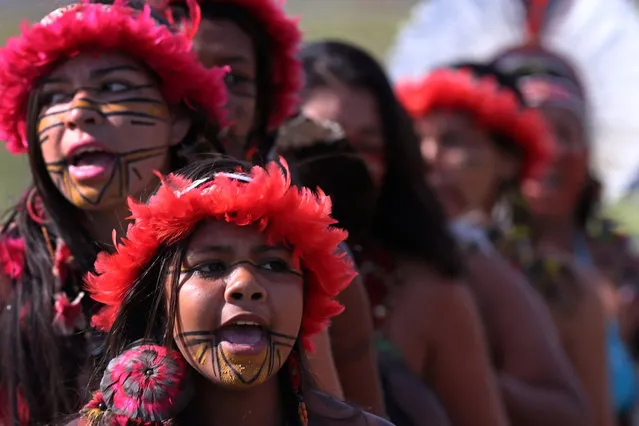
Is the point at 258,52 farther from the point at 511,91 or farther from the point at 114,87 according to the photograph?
the point at 511,91

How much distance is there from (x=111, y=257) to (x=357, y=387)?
3.11 ft

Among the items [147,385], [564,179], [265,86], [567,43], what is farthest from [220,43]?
[567,43]

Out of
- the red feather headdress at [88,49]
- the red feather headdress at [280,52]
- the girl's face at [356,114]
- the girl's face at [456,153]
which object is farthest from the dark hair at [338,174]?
the girl's face at [456,153]

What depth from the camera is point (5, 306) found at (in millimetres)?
3150

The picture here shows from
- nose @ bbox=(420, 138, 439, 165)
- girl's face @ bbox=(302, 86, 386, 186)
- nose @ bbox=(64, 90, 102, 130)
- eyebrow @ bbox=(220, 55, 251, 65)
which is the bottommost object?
nose @ bbox=(64, 90, 102, 130)

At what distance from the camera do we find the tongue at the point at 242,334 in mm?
2545

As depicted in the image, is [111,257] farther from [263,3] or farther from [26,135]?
[263,3]

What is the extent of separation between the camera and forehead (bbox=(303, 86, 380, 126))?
425 cm

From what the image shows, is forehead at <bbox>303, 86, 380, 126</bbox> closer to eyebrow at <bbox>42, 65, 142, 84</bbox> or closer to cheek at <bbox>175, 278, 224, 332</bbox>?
eyebrow at <bbox>42, 65, 142, 84</bbox>

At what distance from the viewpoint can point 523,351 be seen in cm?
478

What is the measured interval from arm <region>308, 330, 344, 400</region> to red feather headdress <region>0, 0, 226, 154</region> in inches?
24.6

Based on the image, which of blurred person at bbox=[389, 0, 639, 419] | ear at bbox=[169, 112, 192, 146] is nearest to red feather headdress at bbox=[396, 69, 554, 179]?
blurred person at bbox=[389, 0, 639, 419]

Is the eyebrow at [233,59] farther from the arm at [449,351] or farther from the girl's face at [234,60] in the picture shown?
the arm at [449,351]

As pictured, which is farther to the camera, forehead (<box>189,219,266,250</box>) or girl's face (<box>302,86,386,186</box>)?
girl's face (<box>302,86,386,186</box>)
